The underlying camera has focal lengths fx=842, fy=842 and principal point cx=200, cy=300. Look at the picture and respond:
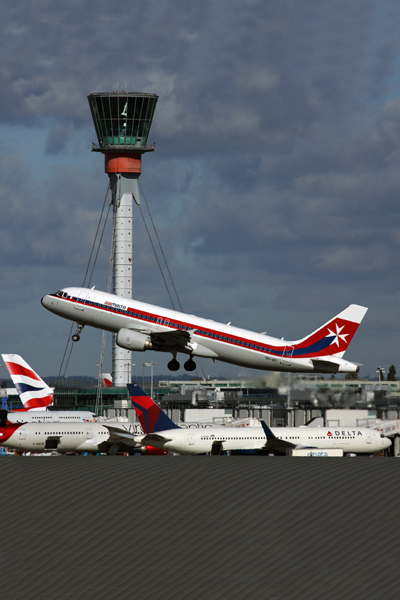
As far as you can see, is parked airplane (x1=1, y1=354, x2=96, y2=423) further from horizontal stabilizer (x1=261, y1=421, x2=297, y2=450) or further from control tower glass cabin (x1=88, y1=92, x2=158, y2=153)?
control tower glass cabin (x1=88, y1=92, x2=158, y2=153)

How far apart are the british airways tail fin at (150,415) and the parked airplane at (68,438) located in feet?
6.51

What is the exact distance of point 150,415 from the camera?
239 feet

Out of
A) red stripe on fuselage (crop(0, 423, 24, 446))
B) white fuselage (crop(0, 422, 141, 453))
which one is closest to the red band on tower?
white fuselage (crop(0, 422, 141, 453))

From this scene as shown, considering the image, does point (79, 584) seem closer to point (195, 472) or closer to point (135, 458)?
point (195, 472)

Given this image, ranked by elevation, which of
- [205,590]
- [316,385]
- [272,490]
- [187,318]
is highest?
[187,318]

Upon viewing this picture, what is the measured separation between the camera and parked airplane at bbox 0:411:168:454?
74.9 m

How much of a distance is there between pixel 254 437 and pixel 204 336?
10159 mm

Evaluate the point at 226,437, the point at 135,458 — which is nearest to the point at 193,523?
the point at 135,458

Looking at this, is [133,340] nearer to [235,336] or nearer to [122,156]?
[235,336]

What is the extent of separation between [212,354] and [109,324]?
32.0ft

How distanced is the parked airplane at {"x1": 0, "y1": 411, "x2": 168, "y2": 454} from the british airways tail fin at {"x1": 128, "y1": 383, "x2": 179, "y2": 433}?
1.98 metres

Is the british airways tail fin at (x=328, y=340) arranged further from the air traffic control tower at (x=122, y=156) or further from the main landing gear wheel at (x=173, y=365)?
the air traffic control tower at (x=122, y=156)

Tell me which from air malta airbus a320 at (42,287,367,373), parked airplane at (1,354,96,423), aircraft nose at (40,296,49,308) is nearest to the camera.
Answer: air malta airbus a320 at (42,287,367,373)

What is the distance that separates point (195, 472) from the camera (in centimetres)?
4997
